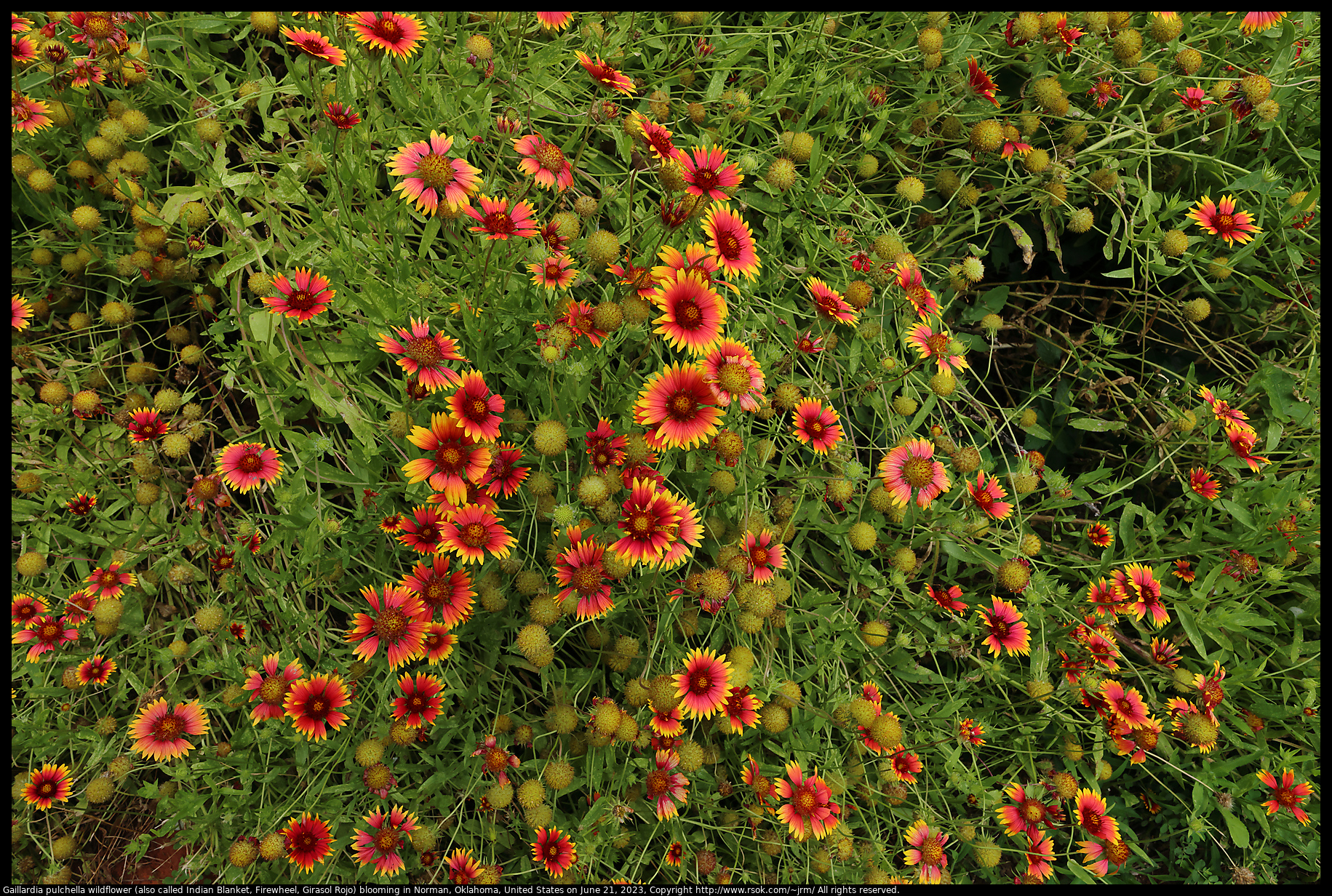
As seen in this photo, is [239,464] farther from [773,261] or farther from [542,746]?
[773,261]

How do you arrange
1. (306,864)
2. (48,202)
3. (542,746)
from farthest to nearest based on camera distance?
(48,202) < (542,746) < (306,864)

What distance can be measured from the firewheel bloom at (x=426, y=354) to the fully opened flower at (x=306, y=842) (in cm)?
99

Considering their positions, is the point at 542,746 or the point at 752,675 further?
the point at 542,746

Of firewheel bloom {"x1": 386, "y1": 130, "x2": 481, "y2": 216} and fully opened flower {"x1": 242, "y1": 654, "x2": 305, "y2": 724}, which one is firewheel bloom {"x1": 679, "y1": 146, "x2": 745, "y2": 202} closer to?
firewheel bloom {"x1": 386, "y1": 130, "x2": 481, "y2": 216}

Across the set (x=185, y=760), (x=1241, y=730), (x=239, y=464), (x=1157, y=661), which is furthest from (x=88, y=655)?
(x=1241, y=730)

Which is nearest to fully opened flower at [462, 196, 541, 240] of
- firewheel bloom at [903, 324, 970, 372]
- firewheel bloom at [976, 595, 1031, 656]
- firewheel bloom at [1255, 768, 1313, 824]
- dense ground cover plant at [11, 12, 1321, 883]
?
dense ground cover plant at [11, 12, 1321, 883]

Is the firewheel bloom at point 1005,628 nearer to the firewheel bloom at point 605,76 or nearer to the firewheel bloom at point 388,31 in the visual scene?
the firewheel bloom at point 605,76

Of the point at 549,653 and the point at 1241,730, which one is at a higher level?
the point at 549,653

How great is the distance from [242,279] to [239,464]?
53 cm

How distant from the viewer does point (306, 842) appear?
155 cm

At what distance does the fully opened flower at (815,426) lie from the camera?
1620 mm

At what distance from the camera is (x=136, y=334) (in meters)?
1.90

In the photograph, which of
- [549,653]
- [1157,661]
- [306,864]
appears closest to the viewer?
[549,653]

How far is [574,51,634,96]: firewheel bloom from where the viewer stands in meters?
1.51
